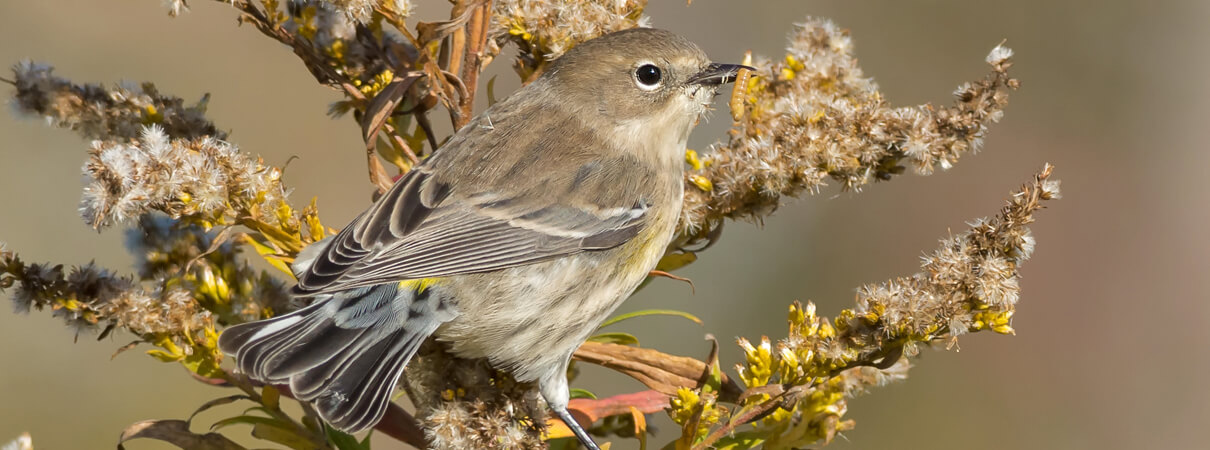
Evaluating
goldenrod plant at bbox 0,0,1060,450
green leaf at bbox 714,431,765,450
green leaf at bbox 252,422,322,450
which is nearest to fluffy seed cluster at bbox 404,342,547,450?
goldenrod plant at bbox 0,0,1060,450

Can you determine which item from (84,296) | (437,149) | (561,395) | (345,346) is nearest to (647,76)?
(437,149)

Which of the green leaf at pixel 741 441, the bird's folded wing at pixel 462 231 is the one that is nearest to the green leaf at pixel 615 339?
the bird's folded wing at pixel 462 231

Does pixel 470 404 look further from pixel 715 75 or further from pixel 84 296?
pixel 715 75

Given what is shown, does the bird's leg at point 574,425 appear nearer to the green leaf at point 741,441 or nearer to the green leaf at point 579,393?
the green leaf at point 579,393

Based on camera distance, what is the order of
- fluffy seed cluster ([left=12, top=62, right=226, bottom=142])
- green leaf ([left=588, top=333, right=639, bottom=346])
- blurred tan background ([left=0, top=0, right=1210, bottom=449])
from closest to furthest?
fluffy seed cluster ([left=12, top=62, right=226, bottom=142]), green leaf ([left=588, top=333, right=639, bottom=346]), blurred tan background ([left=0, top=0, right=1210, bottom=449])

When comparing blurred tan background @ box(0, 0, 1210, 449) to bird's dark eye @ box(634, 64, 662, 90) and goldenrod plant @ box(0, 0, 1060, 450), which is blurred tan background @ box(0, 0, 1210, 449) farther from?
goldenrod plant @ box(0, 0, 1060, 450)

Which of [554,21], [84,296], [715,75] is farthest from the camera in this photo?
[715,75]
